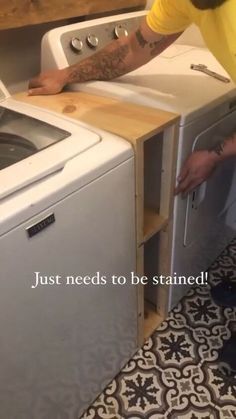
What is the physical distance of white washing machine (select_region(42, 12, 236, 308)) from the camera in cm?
119

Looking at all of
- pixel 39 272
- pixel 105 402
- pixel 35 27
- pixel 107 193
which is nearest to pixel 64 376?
pixel 105 402

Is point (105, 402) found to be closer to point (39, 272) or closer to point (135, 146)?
point (39, 272)

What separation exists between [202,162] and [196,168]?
0.03 metres

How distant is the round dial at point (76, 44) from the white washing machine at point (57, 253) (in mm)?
314

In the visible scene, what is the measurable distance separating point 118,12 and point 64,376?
1.61 meters

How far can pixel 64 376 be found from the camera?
3.70 feet

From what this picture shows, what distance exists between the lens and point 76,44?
140cm

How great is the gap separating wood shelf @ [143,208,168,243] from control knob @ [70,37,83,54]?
643 mm

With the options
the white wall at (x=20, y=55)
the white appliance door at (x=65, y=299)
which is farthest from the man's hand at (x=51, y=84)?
the white appliance door at (x=65, y=299)

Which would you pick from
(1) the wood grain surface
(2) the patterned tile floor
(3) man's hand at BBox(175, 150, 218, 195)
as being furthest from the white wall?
(2) the patterned tile floor

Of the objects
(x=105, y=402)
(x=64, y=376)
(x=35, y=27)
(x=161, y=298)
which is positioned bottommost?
(x=105, y=402)

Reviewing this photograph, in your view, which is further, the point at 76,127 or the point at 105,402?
the point at 105,402

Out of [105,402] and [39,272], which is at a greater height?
[39,272]

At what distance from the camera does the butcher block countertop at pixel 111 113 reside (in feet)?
3.37
